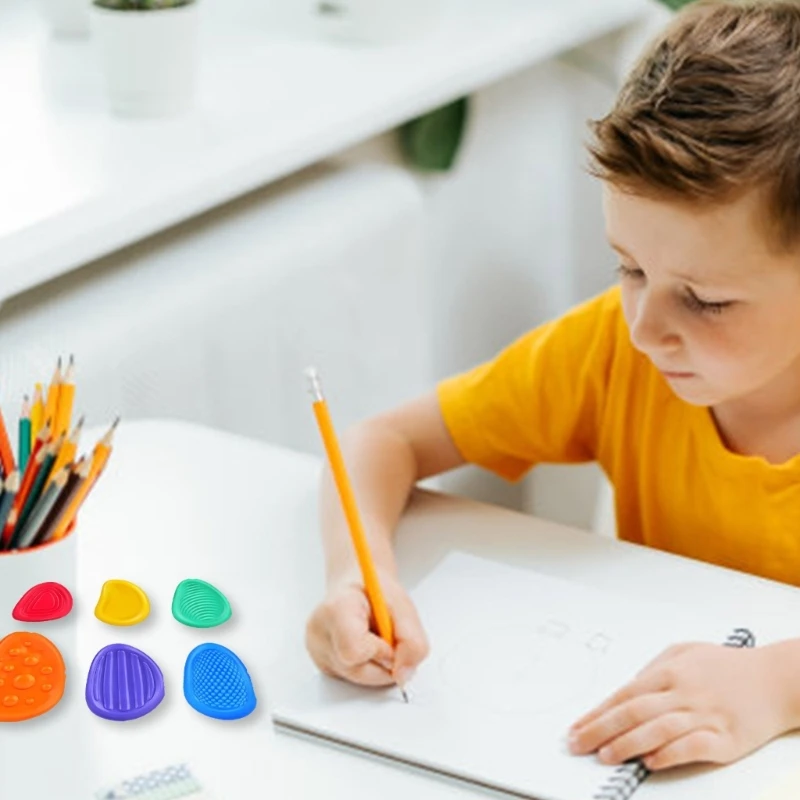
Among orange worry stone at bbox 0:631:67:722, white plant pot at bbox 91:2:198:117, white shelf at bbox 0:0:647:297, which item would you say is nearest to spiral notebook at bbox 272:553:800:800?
orange worry stone at bbox 0:631:67:722

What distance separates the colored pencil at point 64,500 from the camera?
93 cm

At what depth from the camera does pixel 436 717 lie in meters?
0.88

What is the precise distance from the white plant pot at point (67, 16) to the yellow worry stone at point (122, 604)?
2.48ft

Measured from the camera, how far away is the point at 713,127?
1.01m

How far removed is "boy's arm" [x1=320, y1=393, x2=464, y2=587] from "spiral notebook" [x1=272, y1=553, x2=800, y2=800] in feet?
0.14

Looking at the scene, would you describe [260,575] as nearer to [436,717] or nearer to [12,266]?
[436,717]

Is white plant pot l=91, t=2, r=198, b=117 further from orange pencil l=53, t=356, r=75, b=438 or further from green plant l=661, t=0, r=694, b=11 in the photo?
green plant l=661, t=0, r=694, b=11

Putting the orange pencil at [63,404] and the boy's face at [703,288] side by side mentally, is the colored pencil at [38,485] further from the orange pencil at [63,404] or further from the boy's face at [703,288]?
the boy's face at [703,288]

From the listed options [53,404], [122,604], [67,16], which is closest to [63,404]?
[53,404]

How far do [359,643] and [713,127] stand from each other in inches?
13.7

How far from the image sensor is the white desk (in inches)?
33.2

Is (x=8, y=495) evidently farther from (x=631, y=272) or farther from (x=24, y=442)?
(x=631, y=272)

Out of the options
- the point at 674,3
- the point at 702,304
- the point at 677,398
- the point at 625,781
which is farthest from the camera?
the point at 674,3

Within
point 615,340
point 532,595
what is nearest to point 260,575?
point 532,595
